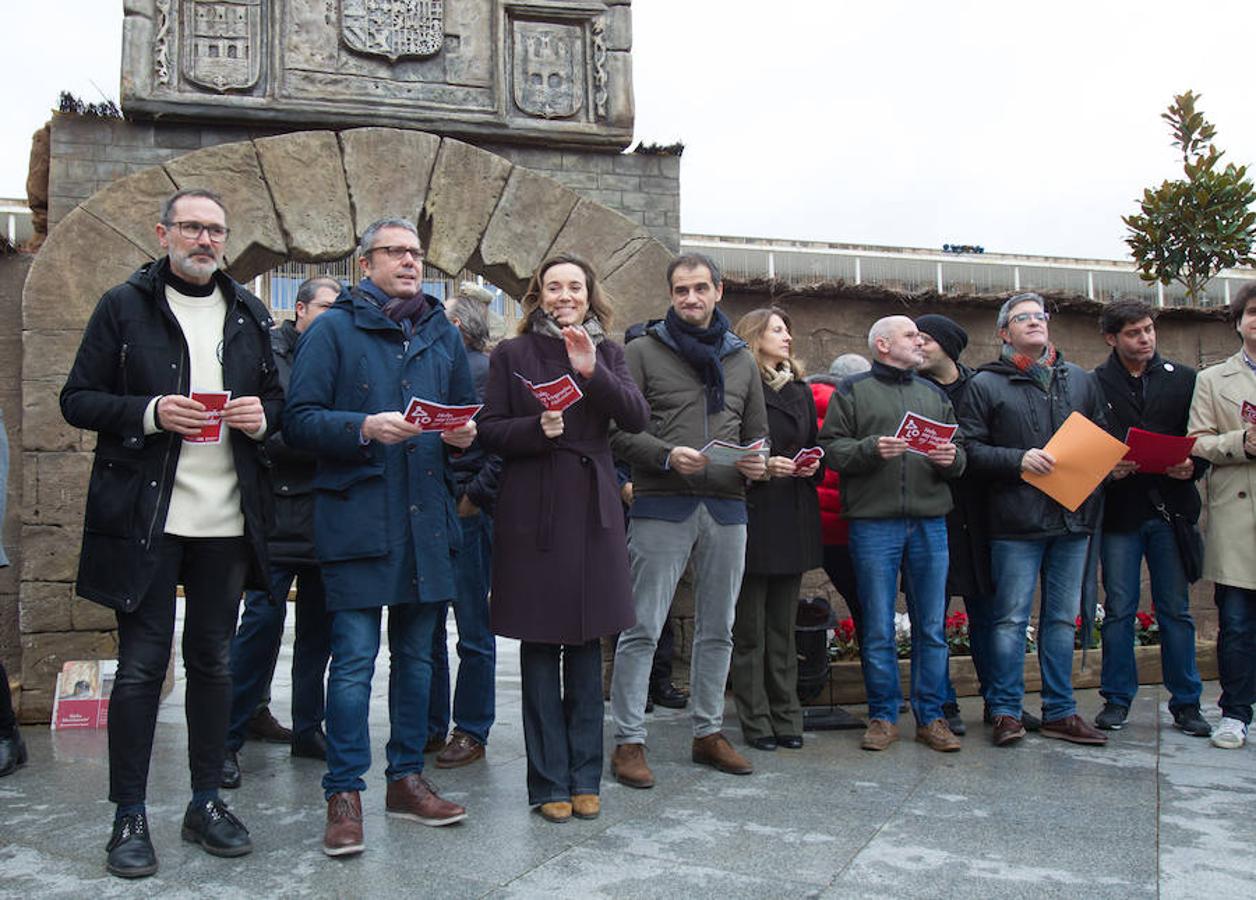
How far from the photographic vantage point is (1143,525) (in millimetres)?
5145

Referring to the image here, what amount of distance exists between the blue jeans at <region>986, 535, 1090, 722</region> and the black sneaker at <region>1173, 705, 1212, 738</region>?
0.57m

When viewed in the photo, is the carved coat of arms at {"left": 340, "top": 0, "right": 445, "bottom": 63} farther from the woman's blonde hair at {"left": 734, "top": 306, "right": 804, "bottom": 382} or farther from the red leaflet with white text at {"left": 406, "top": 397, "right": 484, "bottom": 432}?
the red leaflet with white text at {"left": 406, "top": 397, "right": 484, "bottom": 432}

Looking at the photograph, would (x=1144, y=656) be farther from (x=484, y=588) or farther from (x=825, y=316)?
(x=484, y=588)

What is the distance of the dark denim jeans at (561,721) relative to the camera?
3.72 meters

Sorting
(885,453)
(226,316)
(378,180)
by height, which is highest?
(378,180)

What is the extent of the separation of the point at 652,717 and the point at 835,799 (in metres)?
1.59

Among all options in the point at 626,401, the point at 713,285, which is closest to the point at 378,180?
the point at 713,285

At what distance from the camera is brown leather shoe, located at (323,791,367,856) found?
3.26 m

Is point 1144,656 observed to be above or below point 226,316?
below

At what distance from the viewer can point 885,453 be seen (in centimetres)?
461

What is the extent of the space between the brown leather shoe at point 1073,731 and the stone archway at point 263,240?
302 cm

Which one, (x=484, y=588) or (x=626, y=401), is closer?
(x=626, y=401)

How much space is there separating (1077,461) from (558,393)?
243 centimetres

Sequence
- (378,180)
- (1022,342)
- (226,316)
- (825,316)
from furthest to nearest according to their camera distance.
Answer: (825,316) < (378,180) < (1022,342) < (226,316)
